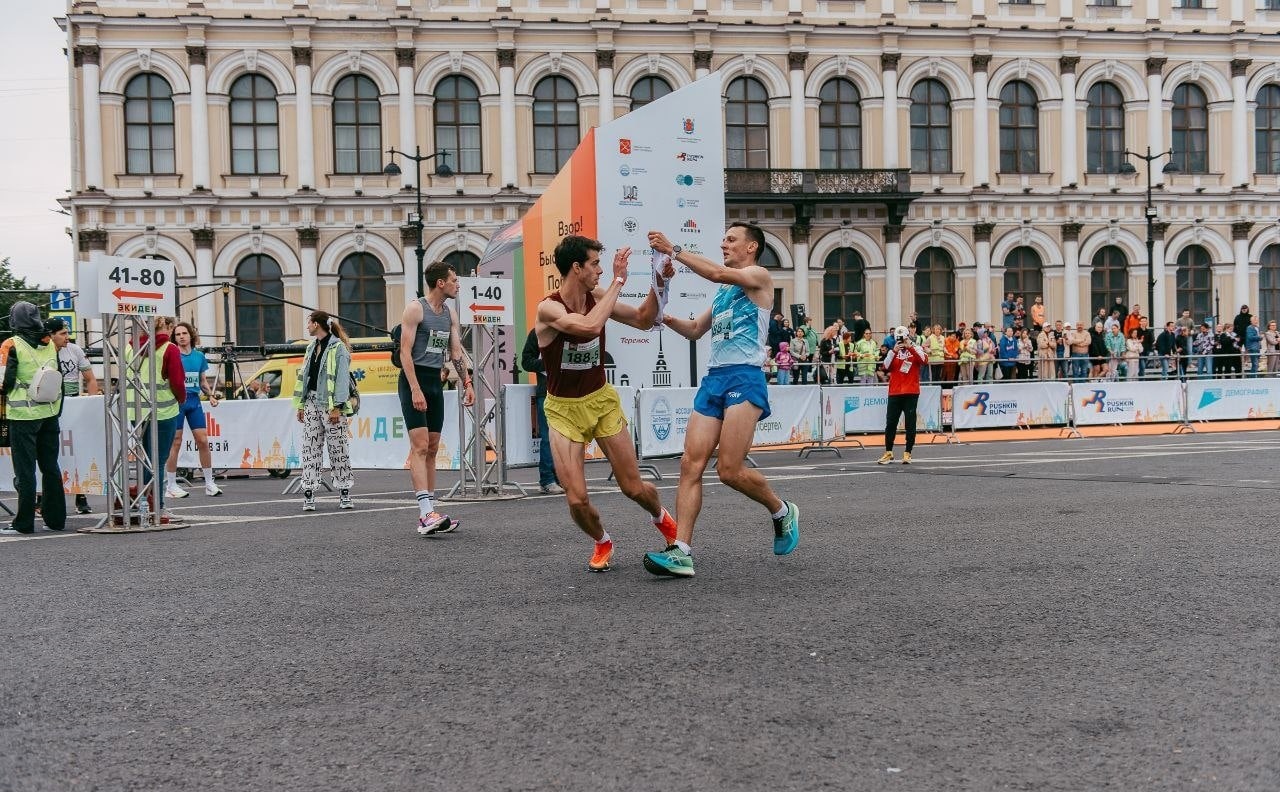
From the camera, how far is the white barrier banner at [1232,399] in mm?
26722

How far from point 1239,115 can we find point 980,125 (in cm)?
982

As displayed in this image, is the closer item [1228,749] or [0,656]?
[1228,749]

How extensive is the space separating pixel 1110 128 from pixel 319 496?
1570 inches

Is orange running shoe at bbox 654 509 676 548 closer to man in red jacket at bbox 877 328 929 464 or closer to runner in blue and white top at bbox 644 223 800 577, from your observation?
runner in blue and white top at bbox 644 223 800 577

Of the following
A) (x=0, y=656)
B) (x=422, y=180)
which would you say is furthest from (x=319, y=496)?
(x=422, y=180)

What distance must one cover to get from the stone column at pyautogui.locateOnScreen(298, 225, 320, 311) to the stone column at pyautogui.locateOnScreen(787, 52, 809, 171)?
54.0 ft

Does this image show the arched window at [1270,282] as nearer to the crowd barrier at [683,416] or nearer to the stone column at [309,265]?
the crowd barrier at [683,416]

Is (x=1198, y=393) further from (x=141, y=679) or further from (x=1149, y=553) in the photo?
(x=141, y=679)

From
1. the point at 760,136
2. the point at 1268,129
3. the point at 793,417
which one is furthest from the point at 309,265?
the point at 1268,129

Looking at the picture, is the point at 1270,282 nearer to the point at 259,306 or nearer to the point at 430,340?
the point at 259,306

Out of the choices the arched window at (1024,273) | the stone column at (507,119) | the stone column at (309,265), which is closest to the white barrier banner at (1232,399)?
the arched window at (1024,273)

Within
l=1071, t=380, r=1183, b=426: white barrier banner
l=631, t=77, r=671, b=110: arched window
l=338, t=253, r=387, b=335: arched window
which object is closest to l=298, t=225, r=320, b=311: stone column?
l=338, t=253, r=387, b=335: arched window

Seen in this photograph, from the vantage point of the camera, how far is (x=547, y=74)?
146 ft

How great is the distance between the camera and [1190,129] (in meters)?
47.6
